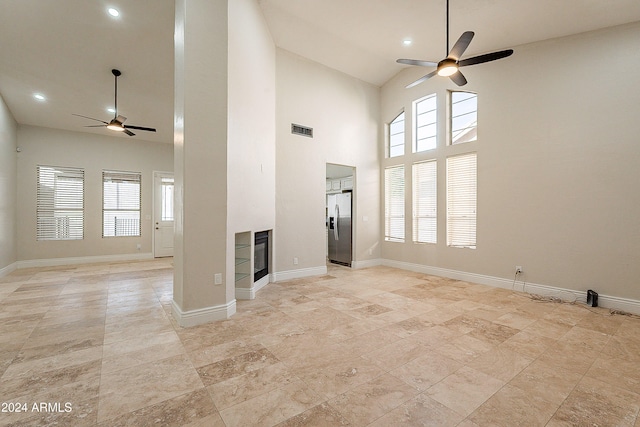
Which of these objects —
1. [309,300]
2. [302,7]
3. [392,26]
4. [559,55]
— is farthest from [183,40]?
[559,55]

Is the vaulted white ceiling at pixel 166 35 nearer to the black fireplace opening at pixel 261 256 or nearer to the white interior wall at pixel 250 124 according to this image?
the white interior wall at pixel 250 124

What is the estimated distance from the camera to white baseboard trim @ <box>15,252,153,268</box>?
6.81 metres

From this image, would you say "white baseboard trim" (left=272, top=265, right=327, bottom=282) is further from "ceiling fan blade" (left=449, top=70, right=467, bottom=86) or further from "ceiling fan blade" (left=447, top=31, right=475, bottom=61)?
"ceiling fan blade" (left=447, top=31, right=475, bottom=61)

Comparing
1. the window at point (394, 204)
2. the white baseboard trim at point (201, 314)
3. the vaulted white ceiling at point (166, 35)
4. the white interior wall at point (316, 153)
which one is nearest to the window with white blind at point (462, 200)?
the window at point (394, 204)

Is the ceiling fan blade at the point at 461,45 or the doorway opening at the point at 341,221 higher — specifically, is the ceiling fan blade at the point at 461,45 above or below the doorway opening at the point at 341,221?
above

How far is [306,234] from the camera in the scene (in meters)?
5.77

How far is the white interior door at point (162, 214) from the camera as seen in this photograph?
8.47 meters

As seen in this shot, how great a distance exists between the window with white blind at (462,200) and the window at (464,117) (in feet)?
1.34

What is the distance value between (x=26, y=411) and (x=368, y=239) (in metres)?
6.04

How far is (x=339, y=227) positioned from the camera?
7.20m

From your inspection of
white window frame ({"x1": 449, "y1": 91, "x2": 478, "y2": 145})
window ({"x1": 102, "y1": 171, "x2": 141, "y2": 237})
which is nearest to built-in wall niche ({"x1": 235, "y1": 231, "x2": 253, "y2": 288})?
white window frame ({"x1": 449, "y1": 91, "x2": 478, "y2": 145})

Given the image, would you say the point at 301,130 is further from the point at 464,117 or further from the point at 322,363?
the point at 322,363

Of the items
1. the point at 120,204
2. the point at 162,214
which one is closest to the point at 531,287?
the point at 162,214

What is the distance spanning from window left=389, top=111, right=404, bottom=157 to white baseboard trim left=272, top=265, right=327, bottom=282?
11.2 ft
